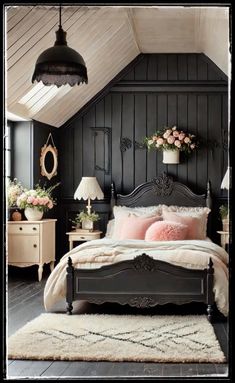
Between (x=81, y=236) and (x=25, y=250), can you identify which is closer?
(x=25, y=250)

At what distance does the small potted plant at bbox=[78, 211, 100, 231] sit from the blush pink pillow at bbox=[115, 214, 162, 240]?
2.66ft

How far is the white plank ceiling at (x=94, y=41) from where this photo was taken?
616cm

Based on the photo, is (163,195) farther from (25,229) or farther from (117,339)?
(117,339)

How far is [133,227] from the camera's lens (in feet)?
25.5

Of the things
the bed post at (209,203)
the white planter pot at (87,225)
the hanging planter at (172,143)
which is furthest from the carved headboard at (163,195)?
the white planter pot at (87,225)

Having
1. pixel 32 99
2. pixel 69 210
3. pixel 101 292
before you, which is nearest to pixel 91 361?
pixel 101 292

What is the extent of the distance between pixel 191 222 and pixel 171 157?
1279 millimetres

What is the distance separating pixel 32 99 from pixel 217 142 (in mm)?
2868

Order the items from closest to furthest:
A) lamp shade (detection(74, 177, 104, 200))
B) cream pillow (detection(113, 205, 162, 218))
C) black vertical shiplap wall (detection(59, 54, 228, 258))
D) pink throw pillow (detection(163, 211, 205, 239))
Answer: pink throw pillow (detection(163, 211, 205, 239)) → cream pillow (detection(113, 205, 162, 218)) → lamp shade (detection(74, 177, 104, 200)) → black vertical shiplap wall (detection(59, 54, 228, 258))

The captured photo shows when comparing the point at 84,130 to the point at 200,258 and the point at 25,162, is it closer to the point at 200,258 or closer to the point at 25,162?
the point at 25,162

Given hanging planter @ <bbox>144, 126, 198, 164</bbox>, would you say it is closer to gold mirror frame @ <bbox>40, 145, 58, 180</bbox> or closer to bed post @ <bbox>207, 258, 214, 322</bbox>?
gold mirror frame @ <bbox>40, 145, 58, 180</bbox>

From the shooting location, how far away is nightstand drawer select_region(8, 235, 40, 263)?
26.0 feet

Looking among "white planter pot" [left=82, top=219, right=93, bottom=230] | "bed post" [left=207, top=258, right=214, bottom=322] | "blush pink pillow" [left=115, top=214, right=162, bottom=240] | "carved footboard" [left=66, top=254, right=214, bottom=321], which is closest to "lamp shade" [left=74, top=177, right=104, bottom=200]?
"white planter pot" [left=82, top=219, right=93, bottom=230]

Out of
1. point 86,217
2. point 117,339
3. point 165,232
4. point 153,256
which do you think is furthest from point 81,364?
point 86,217
